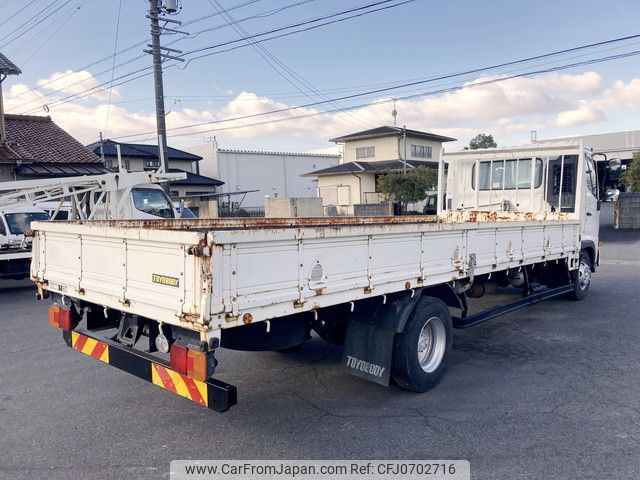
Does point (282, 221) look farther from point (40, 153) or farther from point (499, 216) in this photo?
point (40, 153)

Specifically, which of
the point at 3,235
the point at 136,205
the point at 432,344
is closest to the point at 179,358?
the point at 432,344

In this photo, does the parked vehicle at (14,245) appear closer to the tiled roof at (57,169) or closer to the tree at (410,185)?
the tiled roof at (57,169)

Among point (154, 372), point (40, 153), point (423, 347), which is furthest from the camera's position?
point (40, 153)

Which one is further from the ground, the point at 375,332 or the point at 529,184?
the point at 529,184

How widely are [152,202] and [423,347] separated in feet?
28.8

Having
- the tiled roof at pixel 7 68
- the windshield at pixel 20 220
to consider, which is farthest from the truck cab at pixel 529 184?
the tiled roof at pixel 7 68

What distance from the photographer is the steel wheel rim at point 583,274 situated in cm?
864

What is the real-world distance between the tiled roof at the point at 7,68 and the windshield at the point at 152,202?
12313 mm

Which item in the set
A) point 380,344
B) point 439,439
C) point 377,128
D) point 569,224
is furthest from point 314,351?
point 377,128

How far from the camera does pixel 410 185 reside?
31.3m

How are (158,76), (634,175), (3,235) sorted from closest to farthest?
(3,235)
(158,76)
(634,175)

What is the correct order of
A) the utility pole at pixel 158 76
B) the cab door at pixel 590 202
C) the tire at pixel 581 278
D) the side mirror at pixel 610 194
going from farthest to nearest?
the utility pole at pixel 158 76
the side mirror at pixel 610 194
the tire at pixel 581 278
the cab door at pixel 590 202

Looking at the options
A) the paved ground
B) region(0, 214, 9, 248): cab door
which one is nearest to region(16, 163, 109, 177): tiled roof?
region(0, 214, 9, 248): cab door

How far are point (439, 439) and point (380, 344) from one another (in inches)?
35.8
